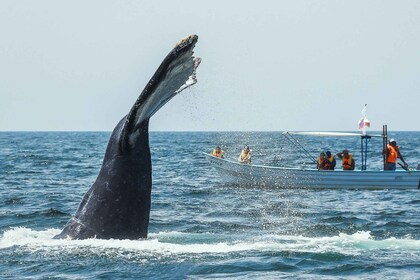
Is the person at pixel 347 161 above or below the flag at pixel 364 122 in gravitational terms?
below

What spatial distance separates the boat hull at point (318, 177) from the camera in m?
26.3

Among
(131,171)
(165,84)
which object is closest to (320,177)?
(131,171)

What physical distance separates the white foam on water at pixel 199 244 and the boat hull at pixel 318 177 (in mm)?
13284

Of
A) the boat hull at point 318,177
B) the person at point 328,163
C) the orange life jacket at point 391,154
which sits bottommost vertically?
the boat hull at point 318,177

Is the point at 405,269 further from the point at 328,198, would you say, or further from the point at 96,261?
the point at 328,198

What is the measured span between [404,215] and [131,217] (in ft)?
33.7

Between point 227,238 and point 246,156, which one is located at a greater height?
point 246,156

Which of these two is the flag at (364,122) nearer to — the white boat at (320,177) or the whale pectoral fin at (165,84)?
the white boat at (320,177)

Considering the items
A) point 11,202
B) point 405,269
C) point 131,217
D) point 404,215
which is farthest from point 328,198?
point 131,217

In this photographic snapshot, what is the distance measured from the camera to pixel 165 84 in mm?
8383

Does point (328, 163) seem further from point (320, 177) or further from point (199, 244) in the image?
point (199, 244)

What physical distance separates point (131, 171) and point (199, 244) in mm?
2823

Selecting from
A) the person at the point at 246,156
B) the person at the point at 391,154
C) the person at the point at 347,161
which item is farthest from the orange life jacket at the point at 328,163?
the person at the point at 246,156

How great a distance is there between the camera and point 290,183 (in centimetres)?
2820
